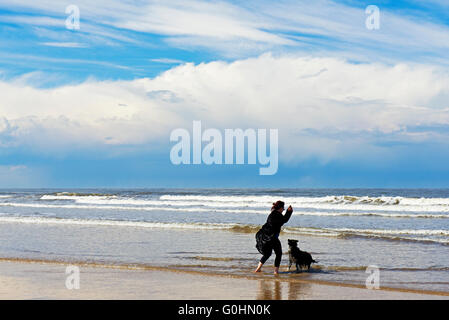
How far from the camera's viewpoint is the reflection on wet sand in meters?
8.22

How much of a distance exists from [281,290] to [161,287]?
82.5 inches

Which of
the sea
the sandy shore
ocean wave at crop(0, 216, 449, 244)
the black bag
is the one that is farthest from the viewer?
ocean wave at crop(0, 216, 449, 244)

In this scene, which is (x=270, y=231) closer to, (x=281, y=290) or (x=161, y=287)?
(x=281, y=290)

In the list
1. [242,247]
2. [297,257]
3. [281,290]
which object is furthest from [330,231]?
[281,290]

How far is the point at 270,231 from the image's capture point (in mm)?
10352

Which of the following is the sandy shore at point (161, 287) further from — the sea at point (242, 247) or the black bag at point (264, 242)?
the sea at point (242, 247)

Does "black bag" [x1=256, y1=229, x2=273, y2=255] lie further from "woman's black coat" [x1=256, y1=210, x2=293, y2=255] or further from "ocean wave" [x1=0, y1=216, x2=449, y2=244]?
"ocean wave" [x1=0, y1=216, x2=449, y2=244]

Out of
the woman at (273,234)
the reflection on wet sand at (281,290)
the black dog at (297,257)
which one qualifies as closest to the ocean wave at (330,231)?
the black dog at (297,257)

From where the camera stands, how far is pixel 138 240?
16156 millimetres

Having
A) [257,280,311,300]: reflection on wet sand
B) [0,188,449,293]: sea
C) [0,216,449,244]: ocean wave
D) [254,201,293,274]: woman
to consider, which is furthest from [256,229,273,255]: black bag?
[0,216,449,244]: ocean wave

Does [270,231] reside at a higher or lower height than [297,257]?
higher

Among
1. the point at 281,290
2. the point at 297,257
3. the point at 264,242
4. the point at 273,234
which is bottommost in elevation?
the point at 281,290

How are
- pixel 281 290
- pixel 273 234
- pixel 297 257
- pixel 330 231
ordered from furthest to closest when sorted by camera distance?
pixel 330 231 < pixel 297 257 < pixel 273 234 < pixel 281 290
